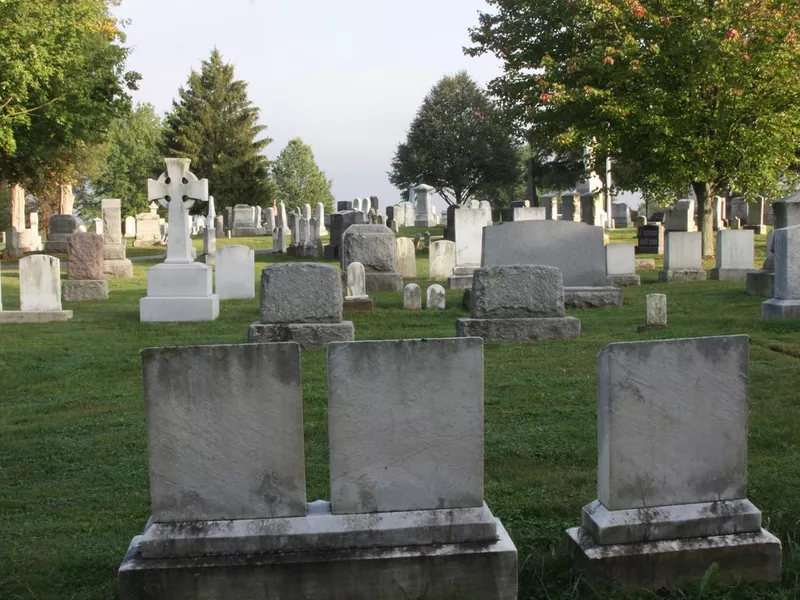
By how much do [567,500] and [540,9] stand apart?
77.9 ft

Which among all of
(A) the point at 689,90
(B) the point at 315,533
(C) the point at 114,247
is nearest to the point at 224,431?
(B) the point at 315,533

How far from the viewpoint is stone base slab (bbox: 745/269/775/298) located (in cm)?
1423

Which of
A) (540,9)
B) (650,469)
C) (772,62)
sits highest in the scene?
(540,9)

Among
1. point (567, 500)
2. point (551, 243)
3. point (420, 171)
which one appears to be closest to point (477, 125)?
point (420, 171)

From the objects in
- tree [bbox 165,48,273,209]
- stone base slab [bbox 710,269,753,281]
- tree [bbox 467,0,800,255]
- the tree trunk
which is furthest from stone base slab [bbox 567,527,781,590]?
tree [bbox 165,48,273,209]

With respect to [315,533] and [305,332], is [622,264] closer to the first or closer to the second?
[305,332]

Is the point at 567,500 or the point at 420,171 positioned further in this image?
the point at 420,171

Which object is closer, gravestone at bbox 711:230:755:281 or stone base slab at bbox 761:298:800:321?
stone base slab at bbox 761:298:800:321

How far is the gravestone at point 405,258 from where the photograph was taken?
2028cm

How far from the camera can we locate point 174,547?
3.43 metres

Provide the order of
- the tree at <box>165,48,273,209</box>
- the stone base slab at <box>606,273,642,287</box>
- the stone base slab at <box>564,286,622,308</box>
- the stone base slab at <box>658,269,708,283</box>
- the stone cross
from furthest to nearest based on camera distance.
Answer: the tree at <box>165,48,273,209</box> < the stone base slab at <box>658,269,708,283</box> < the stone base slab at <box>606,273,642,287</box> < the stone cross < the stone base slab at <box>564,286,622,308</box>

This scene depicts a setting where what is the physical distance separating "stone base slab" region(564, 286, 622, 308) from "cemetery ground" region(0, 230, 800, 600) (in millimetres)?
954

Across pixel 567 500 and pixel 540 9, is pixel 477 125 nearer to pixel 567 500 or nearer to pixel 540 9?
pixel 540 9

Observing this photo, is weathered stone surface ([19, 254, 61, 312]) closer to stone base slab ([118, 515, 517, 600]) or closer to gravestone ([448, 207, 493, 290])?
gravestone ([448, 207, 493, 290])
